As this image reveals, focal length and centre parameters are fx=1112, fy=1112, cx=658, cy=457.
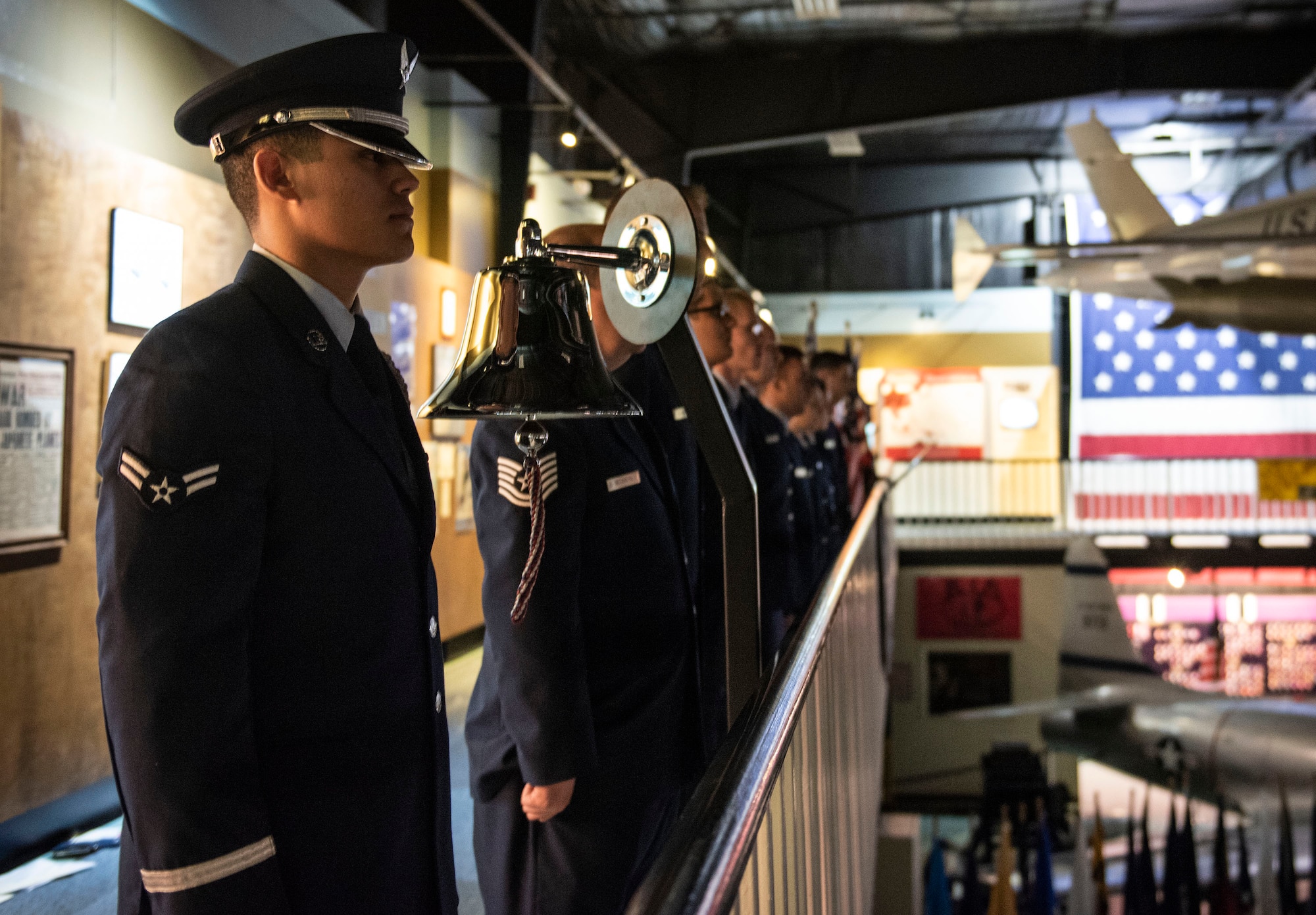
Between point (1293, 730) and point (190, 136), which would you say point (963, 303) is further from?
point (190, 136)

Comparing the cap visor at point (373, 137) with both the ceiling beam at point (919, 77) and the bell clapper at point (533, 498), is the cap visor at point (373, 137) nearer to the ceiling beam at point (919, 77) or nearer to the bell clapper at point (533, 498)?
the bell clapper at point (533, 498)

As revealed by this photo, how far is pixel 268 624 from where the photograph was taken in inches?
45.1

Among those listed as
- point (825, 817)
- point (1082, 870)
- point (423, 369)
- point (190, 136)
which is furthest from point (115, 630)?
point (1082, 870)

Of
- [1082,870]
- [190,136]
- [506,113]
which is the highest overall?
[506,113]

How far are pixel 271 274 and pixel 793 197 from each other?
14551 millimetres

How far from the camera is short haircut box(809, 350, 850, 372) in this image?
22.3 feet

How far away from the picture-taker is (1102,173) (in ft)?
41.3

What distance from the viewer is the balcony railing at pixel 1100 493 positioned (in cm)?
1351

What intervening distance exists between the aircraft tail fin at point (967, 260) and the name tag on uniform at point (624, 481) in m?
11.6

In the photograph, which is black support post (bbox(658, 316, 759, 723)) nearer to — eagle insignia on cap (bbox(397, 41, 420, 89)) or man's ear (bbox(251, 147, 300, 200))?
eagle insignia on cap (bbox(397, 41, 420, 89))

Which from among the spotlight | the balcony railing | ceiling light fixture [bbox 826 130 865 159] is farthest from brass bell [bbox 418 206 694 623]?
the balcony railing

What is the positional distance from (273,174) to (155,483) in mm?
420

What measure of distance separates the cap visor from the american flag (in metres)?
14.7

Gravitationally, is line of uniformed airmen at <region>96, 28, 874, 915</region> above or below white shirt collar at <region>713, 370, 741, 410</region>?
below
